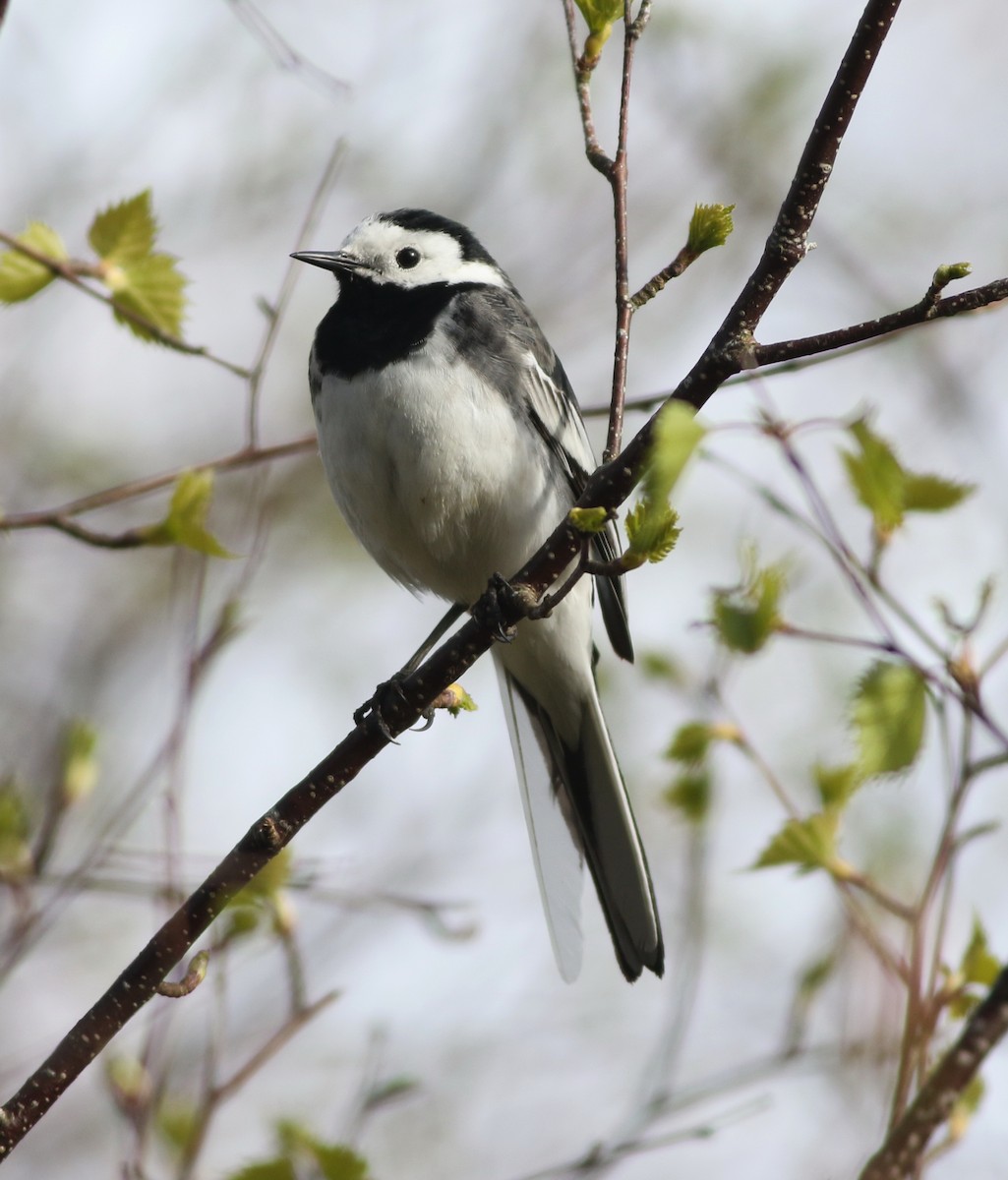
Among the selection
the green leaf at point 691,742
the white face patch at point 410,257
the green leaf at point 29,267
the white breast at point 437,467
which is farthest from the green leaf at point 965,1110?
the white face patch at point 410,257

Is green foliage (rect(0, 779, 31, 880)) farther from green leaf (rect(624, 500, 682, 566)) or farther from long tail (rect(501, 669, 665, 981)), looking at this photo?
green leaf (rect(624, 500, 682, 566))

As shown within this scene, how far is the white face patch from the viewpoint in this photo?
14.6ft

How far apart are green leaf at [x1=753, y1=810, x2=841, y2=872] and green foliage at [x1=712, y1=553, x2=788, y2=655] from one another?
0.38 meters

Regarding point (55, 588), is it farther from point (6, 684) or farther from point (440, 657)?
point (440, 657)

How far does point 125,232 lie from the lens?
9.76 ft

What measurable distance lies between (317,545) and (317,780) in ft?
19.6

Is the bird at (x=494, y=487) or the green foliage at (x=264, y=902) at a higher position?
the bird at (x=494, y=487)

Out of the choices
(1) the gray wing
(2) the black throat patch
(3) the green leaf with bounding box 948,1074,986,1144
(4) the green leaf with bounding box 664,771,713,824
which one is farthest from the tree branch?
(2) the black throat patch

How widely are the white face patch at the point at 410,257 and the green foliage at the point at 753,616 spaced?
1830 millimetres

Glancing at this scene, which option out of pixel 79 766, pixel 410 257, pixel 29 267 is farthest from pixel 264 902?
pixel 410 257

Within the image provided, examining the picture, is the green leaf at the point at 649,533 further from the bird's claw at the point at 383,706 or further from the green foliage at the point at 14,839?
the green foliage at the point at 14,839

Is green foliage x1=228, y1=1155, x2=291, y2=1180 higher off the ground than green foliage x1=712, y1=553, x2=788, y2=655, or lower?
lower

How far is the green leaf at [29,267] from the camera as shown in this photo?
110 inches

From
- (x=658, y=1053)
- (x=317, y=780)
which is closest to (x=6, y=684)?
(x=658, y=1053)
